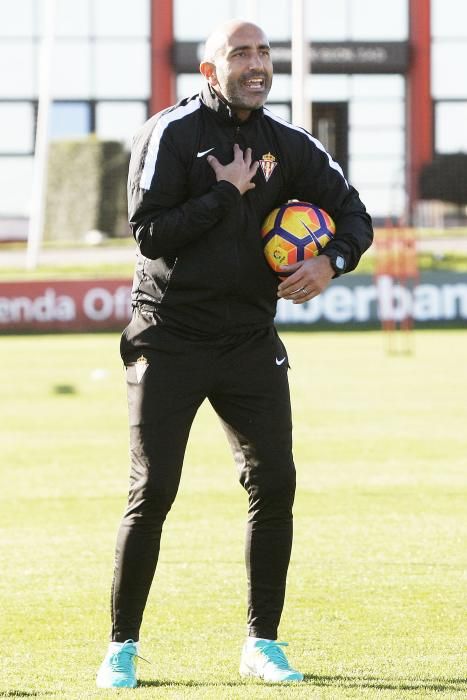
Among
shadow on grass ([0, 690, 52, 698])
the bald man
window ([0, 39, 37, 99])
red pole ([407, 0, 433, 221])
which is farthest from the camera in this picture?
red pole ([407, 0, 433, 221])

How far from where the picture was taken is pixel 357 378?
56.1 feet

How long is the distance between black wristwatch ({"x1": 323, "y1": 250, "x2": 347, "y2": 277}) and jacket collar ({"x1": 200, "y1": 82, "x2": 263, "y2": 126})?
539 millimetres

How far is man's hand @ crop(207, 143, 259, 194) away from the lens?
200 inches

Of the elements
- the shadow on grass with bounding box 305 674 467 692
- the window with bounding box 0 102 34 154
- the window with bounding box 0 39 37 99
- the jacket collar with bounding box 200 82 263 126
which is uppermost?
the window with bounding box 0 39 37 99

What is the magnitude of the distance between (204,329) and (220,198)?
458 mm

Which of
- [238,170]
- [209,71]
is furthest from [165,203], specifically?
[209,71]

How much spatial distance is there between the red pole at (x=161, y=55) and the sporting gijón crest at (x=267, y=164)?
36.8m

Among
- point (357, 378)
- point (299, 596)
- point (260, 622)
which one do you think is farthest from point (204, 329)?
point (357, 378)

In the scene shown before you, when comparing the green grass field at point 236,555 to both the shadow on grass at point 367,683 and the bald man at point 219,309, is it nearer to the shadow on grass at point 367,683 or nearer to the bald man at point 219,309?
the shadow on grass at point 367,683

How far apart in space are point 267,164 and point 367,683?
1.77 metres

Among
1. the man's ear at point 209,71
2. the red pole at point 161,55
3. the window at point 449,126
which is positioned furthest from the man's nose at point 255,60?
the window at point 449,126

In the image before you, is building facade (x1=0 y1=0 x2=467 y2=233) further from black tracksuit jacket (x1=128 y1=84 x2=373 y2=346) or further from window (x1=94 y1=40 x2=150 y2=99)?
black tracksuit jacket (x1=128 y1=84 x2=373 y2=346)

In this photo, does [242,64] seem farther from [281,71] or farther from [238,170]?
[281,71]

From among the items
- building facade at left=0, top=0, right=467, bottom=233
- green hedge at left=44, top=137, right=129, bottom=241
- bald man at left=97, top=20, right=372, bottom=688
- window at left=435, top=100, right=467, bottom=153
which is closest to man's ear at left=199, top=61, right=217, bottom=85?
bald man at left=97, top=20, right=372, bottom=688
